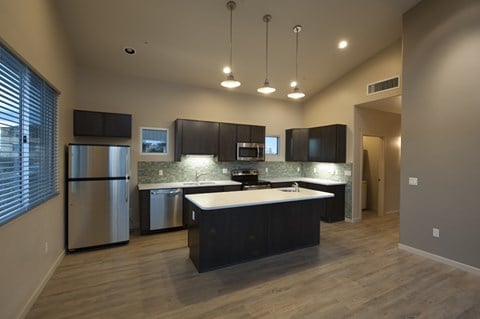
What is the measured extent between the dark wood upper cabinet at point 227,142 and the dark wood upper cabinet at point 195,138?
0.12m

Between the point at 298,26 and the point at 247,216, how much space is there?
314 centimetres

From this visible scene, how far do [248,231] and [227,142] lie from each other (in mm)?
2552

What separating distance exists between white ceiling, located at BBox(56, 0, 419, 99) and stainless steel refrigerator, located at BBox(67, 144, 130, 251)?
1.76 m

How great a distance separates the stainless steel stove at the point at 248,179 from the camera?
5.32 m

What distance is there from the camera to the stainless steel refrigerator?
354 cm

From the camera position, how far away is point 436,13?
3408 mm

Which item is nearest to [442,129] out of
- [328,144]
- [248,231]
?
[328,144]

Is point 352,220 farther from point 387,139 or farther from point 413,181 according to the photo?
point 387,139

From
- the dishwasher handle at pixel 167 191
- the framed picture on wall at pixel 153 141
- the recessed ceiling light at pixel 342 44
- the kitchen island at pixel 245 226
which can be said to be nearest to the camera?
the kitchen island at pixel 245 226

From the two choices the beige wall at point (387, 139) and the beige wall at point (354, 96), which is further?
the beige wall at point (387, 139)

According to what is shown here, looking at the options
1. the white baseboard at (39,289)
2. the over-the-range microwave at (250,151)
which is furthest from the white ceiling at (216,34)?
the white baseboard at (39,289)

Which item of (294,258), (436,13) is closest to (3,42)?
(294,258)

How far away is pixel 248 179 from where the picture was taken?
19.0ft

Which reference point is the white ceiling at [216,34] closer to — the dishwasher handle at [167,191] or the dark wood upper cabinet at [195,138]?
the dark wood upper cabinet at [195,138]
